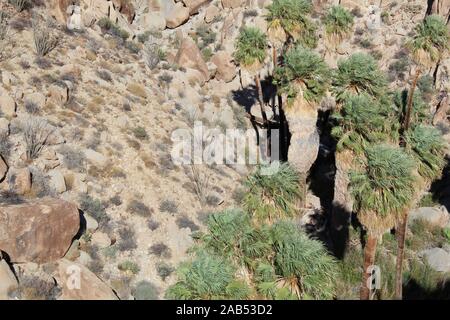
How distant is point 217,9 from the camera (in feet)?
136

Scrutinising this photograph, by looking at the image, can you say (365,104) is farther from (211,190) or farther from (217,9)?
(217,9)

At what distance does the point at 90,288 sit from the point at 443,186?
81.7 feet

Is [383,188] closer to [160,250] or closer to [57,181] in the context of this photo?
[160,250]

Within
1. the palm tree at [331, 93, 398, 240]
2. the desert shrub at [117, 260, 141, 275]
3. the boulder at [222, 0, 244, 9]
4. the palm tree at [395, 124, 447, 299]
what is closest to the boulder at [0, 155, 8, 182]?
the desert shrub at [117, 260, 141, 275]

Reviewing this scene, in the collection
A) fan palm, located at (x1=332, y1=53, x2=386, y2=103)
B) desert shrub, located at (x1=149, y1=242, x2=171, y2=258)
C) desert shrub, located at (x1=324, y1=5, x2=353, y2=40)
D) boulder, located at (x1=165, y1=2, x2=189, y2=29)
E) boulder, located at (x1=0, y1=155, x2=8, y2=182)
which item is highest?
desert shrub, located at (x1=324, y1=5, x2=353, y2=40)

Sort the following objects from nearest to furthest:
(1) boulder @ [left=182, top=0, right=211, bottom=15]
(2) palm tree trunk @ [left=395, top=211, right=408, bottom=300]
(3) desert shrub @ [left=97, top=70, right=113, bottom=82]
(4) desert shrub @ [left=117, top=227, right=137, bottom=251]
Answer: (2) palm tree trunk @ [left=395, top=211, right=408, bottom=300]
(4) desert shrub @ [left=117, top=227, right=137, bottom=251]
(3) desert shrub @ [left=97, top=70, right=113, bottom=82]
(1) boulder @ [left=182, top=0, right=211, bottom=15]

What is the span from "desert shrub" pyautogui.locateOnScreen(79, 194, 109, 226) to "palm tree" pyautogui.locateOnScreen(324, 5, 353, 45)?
1948 centimetres

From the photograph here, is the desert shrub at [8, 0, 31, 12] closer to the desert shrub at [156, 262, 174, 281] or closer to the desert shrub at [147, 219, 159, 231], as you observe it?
the desert shrub at [147, 219, 159, 231]

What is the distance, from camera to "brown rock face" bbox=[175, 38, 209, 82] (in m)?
36.1

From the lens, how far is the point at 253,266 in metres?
13.0

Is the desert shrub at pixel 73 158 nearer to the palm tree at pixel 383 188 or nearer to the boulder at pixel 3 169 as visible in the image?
the boulder at pixel 3 169

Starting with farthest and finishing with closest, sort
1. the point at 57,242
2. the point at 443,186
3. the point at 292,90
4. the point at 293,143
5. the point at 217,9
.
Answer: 1. the point at 217,9
2. the point at 443,186
3. the point at 293,143
4. the point at 292,90
5. the point at 57,242

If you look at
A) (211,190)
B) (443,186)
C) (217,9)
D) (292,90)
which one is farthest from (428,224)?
(217,9)

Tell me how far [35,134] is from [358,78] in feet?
58.2
